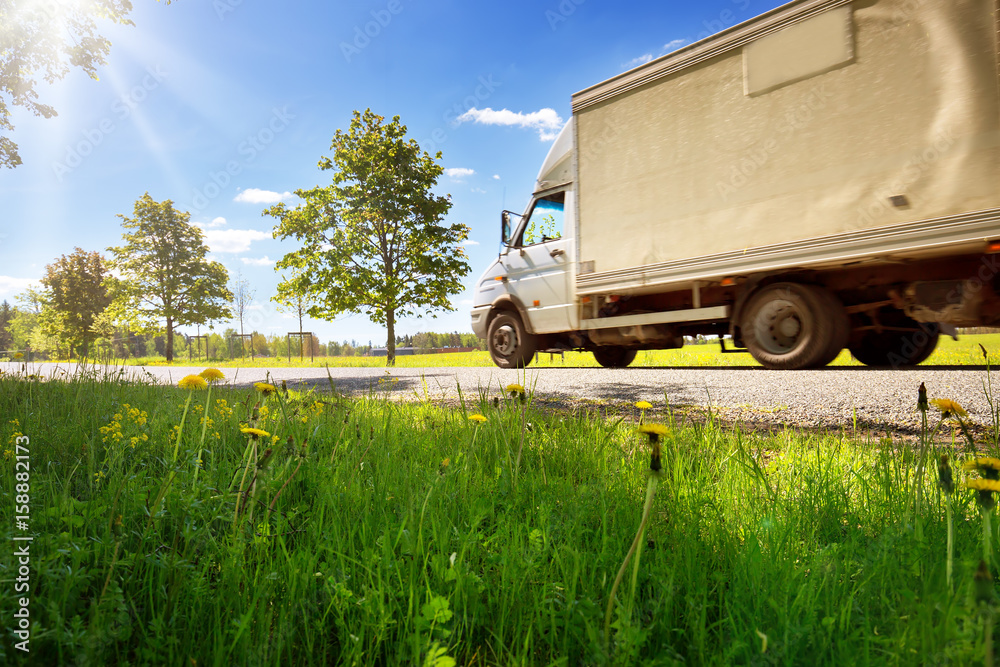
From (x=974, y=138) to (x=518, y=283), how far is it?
19.3 ft

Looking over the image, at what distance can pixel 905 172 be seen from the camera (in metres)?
4.74

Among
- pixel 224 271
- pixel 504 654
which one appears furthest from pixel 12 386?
pixel 224 271

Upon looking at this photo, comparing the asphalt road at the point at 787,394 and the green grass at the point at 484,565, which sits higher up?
the asphalt road at the point at 787,394

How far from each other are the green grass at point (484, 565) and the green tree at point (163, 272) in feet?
115

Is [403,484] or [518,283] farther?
[518,283]

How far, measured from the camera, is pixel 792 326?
5.95 m

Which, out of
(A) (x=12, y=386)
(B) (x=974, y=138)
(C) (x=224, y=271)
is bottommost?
(A) (x=12, y=386)

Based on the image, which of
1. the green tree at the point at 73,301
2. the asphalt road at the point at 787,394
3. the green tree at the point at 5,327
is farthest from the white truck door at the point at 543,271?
the green tree at the point at 5,327

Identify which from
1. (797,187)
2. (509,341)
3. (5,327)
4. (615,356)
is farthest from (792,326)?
(5,327)

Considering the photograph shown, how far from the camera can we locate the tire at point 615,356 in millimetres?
9195

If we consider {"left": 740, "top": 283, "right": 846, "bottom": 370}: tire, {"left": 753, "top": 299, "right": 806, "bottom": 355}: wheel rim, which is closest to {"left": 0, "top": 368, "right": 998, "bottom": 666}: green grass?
{"left": 740, "top": 283, "right": 846, "bottom": 370}: tire

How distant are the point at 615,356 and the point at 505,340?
7.04 ft

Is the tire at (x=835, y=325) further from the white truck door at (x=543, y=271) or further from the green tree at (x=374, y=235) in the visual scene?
the green tree at (x=374, y=235)

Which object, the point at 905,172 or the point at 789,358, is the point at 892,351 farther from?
the point at 905,172
